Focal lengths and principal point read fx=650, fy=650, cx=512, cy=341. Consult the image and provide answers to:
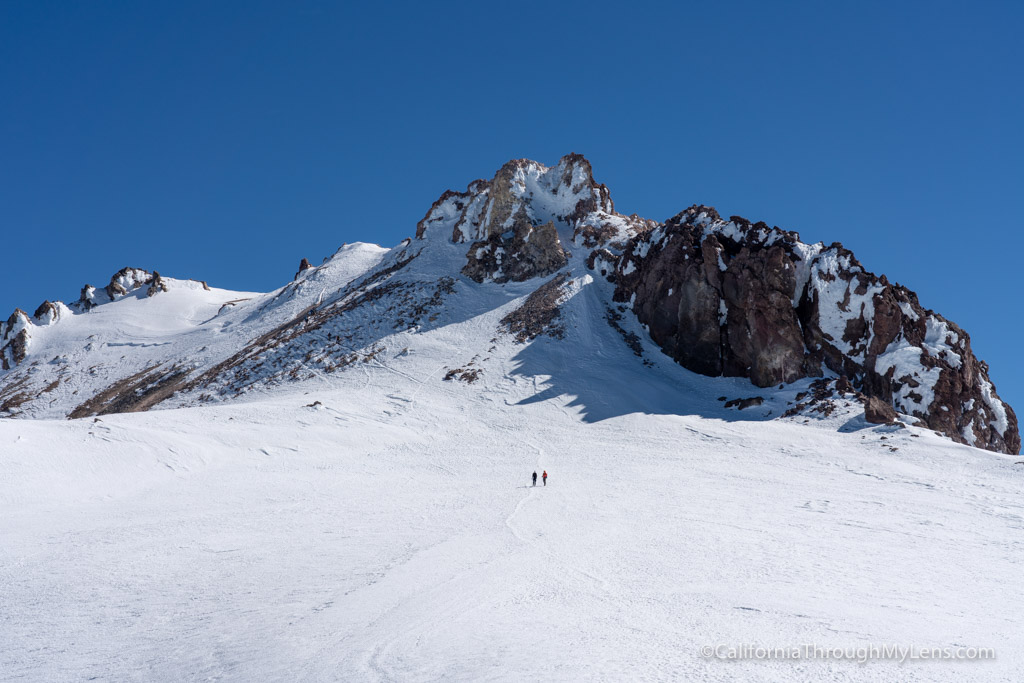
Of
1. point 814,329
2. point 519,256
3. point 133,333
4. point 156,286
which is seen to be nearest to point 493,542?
point 814,329

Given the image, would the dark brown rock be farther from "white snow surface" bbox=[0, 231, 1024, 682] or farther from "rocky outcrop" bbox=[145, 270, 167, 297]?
"rocky outcrop" bbox=[145, 270, 167, 297]

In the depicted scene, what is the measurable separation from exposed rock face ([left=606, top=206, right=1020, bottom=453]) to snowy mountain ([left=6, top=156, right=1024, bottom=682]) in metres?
0.25

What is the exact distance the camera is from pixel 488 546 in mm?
20672

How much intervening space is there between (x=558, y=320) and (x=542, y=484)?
101 feet

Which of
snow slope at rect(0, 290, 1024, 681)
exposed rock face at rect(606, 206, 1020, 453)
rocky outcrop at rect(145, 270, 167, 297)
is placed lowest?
snow slope at rect(0, 290, 1024, 681)

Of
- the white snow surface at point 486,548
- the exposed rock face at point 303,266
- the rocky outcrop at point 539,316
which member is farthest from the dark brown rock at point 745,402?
the exposed rock face at point 303,266

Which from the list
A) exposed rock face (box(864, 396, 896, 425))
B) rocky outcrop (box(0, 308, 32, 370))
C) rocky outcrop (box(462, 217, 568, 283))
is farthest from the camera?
rocky outcrop (box(0, 308, 32, 370))

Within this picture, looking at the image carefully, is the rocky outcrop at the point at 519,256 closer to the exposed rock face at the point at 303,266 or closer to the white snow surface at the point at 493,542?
the white snow surface at the point at 493,542

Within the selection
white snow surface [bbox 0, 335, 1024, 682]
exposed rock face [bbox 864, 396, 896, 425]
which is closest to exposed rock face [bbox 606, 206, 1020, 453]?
exposed rock face [bbox 864, 396, 896, 425]

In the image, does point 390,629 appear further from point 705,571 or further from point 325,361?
point 325,361

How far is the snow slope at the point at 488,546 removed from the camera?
13.3 m

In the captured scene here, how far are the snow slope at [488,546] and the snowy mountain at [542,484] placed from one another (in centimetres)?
12

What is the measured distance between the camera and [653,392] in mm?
49531

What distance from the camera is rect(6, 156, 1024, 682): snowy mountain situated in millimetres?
13828
